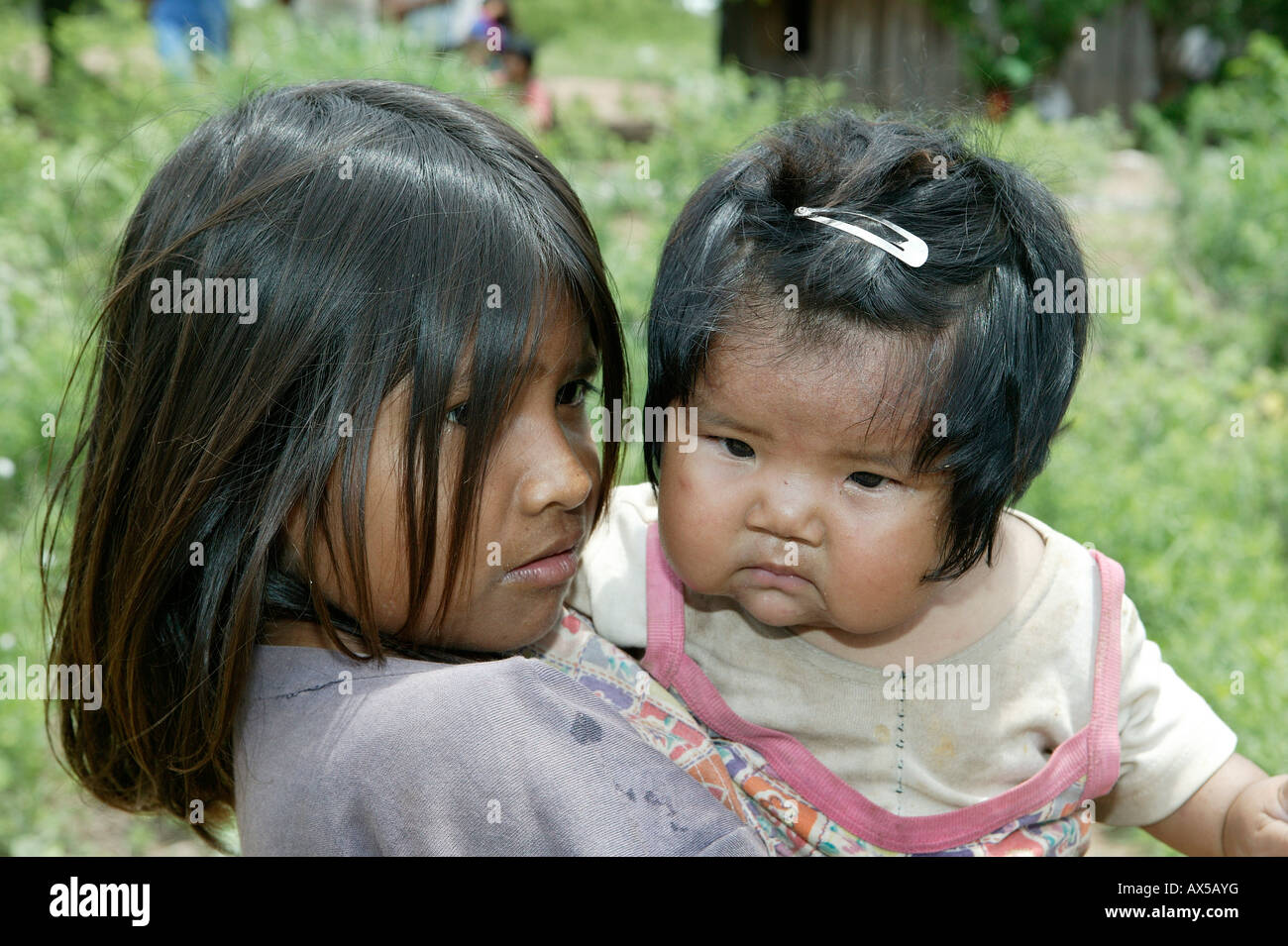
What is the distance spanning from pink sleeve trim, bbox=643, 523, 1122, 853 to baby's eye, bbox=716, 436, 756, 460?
0.32 metres

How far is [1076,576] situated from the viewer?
6.22 feet

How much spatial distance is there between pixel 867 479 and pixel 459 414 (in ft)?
1.79

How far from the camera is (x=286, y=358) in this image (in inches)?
58.3

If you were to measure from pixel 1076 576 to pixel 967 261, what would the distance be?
546 millimetres

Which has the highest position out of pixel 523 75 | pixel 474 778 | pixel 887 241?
pixel 523 75

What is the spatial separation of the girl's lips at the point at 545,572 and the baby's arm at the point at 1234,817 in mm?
999

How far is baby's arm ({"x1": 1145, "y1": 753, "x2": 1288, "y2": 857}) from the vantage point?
1740mm

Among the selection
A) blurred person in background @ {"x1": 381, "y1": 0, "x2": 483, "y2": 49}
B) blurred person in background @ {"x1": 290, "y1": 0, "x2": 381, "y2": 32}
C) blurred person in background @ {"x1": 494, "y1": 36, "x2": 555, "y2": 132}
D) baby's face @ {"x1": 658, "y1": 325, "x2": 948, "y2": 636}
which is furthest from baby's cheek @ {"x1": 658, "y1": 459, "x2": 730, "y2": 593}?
blurred person in background @ {"x1": 290, "y1": 0, "x2": 381, "y2": 32}

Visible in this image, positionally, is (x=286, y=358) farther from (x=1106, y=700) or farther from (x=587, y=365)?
(x=1106, y=700)

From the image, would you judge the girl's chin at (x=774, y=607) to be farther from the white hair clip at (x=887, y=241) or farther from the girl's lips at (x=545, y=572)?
the white hair clip at (x=887, y=241)

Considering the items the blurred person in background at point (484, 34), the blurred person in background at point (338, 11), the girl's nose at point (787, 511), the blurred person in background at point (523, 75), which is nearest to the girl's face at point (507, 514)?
the girl's nose at point (787, 511)

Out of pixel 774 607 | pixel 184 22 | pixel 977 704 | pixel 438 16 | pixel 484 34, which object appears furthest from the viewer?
pixel 184 22

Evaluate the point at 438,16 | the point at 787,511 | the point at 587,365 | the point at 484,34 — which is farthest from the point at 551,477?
the point at 438,16
